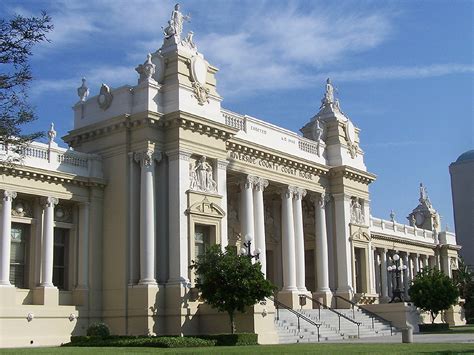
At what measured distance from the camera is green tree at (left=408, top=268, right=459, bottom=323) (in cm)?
5066

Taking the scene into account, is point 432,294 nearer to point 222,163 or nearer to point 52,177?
point 222,163

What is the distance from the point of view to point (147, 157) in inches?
1436

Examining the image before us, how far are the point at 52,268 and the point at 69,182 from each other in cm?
422

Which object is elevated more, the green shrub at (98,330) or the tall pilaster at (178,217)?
the tall pilaster at (178,217)

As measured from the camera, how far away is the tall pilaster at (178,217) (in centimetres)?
3562

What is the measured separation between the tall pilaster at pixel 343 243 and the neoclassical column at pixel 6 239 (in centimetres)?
2306

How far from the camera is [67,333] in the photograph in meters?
34.7

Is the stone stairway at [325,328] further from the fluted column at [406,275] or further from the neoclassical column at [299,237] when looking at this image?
the fluted column at [406,275]

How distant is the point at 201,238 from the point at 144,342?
379 inches

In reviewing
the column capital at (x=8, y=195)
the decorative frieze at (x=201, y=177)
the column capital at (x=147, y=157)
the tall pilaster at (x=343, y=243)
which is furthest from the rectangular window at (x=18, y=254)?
the tall pilaster at (x=343, y=243)

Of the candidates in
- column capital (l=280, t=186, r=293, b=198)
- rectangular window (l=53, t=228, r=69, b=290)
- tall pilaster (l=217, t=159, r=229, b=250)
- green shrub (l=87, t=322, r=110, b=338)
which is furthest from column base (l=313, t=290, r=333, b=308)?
green shrub (l=87, t=322, r=110, b=338)

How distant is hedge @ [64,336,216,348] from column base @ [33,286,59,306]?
12.3ft

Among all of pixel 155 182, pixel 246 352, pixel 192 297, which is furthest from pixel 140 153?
pixel 246 352

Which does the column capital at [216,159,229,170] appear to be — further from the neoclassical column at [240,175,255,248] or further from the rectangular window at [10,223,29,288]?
the rectangular window at [10,223,29,288]
